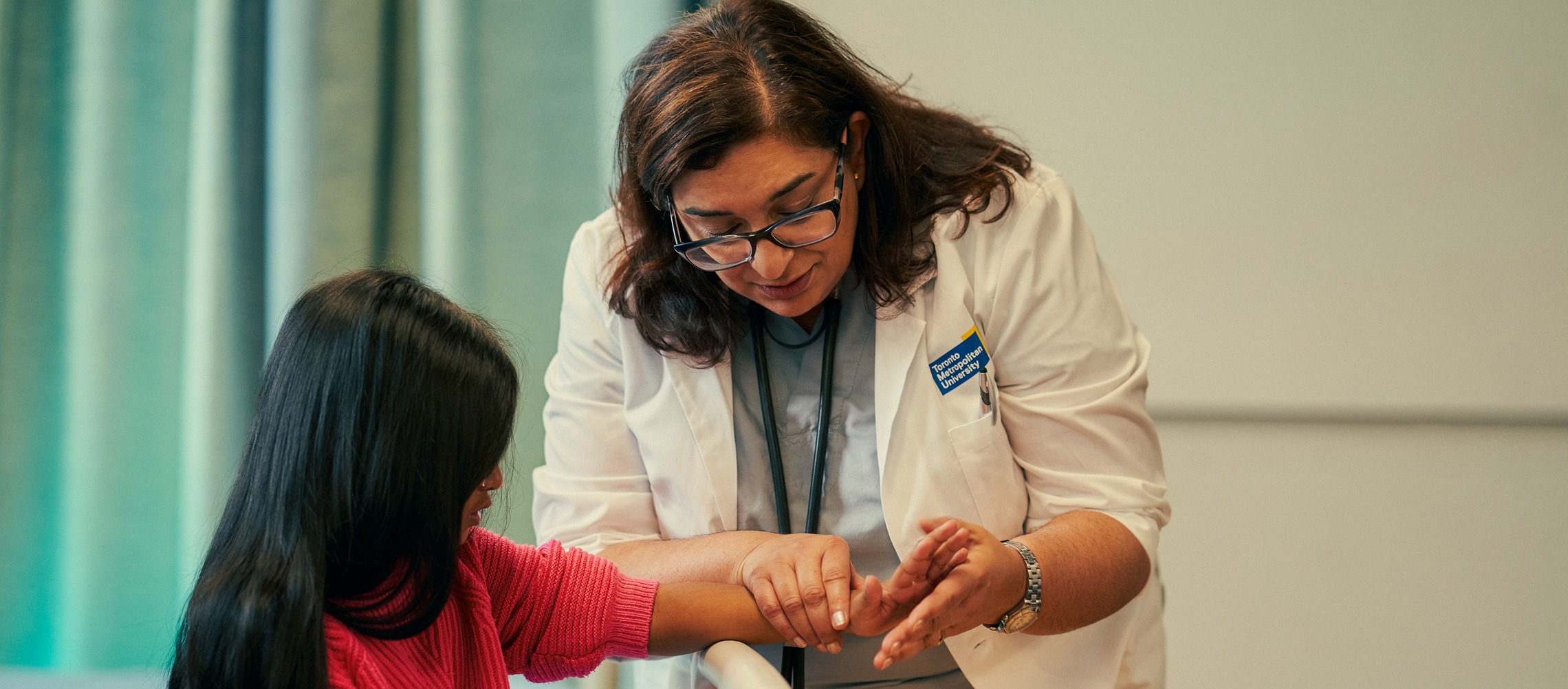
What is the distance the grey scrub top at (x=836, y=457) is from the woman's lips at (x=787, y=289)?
15cm

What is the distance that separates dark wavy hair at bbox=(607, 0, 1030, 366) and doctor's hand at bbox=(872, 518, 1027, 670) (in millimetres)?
358

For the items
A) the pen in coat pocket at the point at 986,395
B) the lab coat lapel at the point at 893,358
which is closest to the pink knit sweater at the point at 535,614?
the lab coat lapel at the point at 893,358

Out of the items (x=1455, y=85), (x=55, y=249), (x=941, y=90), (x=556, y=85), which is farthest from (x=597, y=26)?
(x=1455, y=85)

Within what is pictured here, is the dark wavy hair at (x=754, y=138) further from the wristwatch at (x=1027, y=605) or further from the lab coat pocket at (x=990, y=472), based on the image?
the wristwatch at (x=1027, y=605)

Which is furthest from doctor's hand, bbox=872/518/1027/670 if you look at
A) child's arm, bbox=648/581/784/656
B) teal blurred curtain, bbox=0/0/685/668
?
teal blurred curtain, bbox=0/0/685/668

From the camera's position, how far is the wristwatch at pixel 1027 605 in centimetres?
116

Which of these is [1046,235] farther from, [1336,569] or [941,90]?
[1336,569]

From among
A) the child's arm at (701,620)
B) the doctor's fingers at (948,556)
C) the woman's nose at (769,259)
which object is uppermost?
the woman's nose at (769,259)

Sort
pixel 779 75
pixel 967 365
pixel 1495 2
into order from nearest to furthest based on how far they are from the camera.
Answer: pixel 779 75 < pixel 967 365 < pixel 1495 2

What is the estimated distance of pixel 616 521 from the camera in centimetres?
141

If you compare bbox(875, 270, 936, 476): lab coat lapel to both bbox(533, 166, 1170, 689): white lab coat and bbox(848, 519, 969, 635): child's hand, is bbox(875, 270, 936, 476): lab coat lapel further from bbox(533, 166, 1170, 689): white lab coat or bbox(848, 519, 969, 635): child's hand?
bbox(848, 519, 969, 635): child's hand

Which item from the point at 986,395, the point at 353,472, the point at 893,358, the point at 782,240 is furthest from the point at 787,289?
the point at 353,472

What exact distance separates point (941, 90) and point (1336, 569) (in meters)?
1.21

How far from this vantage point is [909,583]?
3.69ft
